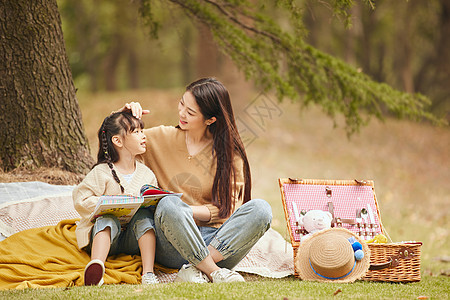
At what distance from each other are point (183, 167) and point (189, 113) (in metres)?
0.36

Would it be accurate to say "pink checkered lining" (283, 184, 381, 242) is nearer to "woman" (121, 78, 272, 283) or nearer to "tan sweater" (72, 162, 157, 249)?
"woman" (121, 78, 272, 283)

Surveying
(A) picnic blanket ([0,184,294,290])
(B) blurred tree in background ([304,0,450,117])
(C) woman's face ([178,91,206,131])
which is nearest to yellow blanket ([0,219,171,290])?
(A) picnic blanket ([0,184,294,290])

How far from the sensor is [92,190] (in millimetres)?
3027

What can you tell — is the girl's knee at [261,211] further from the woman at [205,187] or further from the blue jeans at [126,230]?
the blue jeans at [126,230]

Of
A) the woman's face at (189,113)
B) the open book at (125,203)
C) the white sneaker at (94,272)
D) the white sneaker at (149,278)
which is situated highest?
the woman's face at (189,113)

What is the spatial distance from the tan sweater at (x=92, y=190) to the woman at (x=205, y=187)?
0.98ft

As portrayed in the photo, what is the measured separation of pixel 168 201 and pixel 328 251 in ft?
3.30

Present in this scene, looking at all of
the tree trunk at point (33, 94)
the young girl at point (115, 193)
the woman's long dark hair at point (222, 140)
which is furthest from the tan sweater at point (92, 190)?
the tree trunk at point (33, 94)

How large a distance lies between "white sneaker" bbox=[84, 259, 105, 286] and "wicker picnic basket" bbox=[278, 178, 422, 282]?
1241 millimetres

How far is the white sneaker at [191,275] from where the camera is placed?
291cm

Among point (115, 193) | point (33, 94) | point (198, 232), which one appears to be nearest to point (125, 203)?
point (115, 193)

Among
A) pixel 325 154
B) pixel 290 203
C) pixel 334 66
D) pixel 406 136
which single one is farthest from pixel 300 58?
pixel 406 136

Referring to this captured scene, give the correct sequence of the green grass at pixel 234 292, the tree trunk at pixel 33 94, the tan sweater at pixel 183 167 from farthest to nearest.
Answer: the tree trunk at pixel 33 94 < the tan sweater at pixel 183 167 < the green grass at pixel 234 292

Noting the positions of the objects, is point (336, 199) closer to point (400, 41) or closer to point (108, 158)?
point (108, 158)
